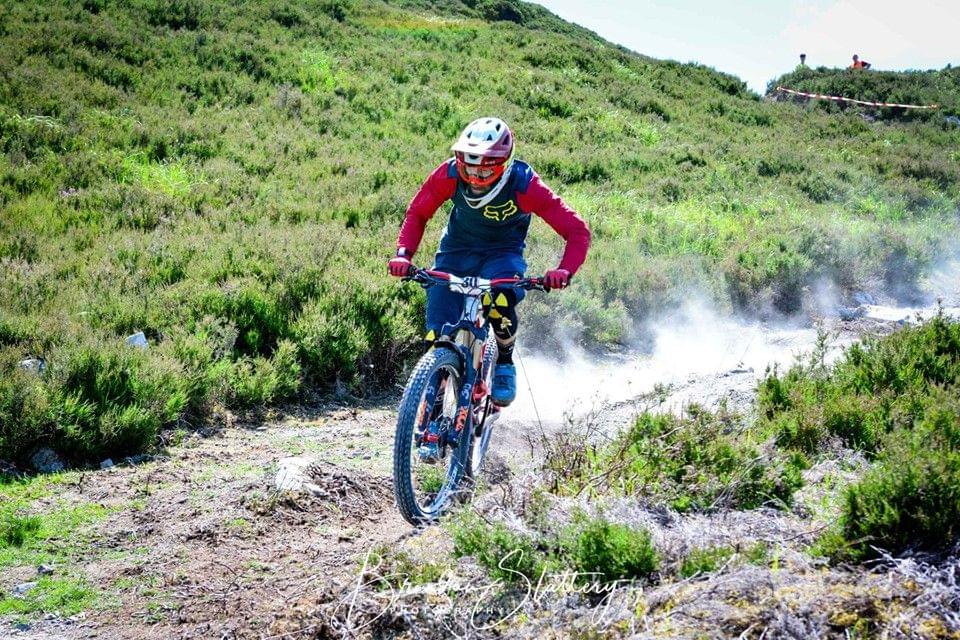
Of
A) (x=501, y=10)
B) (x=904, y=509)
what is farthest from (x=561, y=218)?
(x=501, y=10)

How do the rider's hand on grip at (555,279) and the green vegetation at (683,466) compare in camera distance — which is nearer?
the green vegetation at (683,466)

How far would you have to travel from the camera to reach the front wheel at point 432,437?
15.6ft

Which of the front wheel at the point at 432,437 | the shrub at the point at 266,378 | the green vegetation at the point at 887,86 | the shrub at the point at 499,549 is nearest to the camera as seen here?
the shrub at the point at 499,549

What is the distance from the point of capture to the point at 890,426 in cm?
583

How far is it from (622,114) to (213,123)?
14.8 m

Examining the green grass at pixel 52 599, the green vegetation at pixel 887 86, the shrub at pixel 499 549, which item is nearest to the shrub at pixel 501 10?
the green vegetation at pixel 887 86

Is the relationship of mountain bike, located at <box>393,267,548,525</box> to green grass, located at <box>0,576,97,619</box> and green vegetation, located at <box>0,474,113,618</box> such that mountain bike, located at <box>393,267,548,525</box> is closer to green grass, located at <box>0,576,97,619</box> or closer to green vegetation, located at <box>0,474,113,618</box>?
green grass, located at <box>0,576,97,619</box>

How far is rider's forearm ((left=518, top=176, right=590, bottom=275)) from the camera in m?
5.81

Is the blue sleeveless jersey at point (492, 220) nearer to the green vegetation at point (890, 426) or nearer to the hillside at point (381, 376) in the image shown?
the hillside at point (381, 376)

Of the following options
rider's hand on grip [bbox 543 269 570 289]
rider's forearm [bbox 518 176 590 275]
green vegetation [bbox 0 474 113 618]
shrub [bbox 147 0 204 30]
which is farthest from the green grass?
shrub [bbox 147 0 204 30]

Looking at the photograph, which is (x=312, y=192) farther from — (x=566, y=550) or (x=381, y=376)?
(x=566, y=550)

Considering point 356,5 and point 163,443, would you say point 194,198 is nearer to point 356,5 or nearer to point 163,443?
point 163,443

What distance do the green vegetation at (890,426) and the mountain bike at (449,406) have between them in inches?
89.5

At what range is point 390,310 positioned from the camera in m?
9.78
